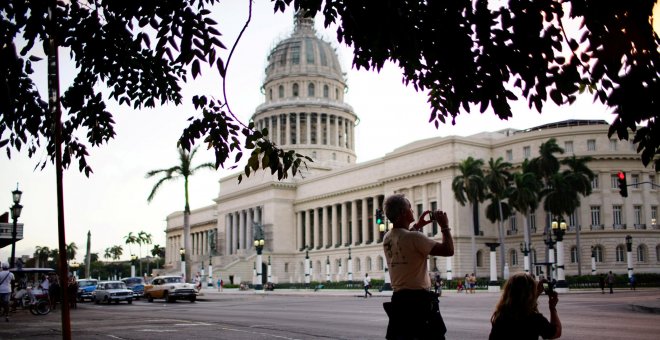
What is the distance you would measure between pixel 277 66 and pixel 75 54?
4536 inches

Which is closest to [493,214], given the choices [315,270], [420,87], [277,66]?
[315,270]

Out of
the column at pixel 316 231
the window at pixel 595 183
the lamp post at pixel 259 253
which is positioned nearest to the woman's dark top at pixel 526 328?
the lamp post at pixel 259 253

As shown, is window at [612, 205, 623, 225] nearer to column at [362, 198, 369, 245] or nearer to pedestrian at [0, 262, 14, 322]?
column at [362, 198, 369, 245]

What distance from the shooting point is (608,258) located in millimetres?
65375

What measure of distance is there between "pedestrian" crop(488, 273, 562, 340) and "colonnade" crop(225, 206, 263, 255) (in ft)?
307

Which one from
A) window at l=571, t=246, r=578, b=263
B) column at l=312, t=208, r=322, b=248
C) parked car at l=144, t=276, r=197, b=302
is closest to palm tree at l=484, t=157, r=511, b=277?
window at l=571, t=246, r=578, b=263

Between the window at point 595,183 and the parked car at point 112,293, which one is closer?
the parked car at point 112,293

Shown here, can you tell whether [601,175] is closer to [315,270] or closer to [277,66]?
[315,270]

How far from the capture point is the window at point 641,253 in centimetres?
6560

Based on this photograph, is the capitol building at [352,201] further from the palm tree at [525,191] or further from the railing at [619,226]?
the palm tree at [525,191]

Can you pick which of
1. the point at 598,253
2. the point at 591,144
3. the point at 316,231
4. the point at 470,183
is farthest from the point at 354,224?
the point at 591,144

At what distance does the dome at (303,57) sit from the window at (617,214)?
63.5 metres

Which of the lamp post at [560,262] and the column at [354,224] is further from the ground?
the column at [354,224]

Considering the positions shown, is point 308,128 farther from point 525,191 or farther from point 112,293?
point 112,293
